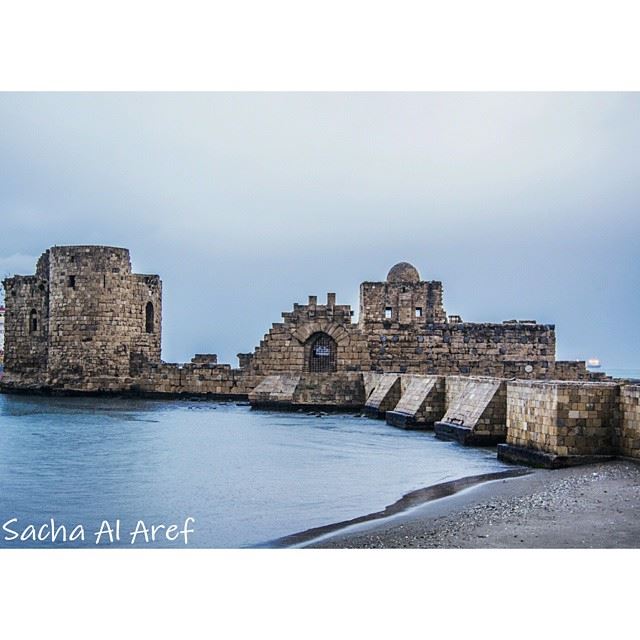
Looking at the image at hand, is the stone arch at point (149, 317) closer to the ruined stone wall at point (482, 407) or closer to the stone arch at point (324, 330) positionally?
→ the stone arch at point (324, 330)

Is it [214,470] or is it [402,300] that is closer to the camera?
[214,470]

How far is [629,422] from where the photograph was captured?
8781 mm

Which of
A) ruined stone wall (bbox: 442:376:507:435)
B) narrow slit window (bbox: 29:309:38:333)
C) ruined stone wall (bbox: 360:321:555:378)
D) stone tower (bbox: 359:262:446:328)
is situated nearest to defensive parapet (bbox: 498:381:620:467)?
ruined stone wall (bbox: 442:376:507:435)

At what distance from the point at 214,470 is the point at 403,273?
2009 cm

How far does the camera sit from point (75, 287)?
23.8m

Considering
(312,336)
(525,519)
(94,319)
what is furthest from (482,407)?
(94,319)

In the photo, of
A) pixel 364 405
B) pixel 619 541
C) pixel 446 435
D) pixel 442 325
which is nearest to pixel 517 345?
pixel 442 325

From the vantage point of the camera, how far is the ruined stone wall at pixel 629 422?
862 centimetres

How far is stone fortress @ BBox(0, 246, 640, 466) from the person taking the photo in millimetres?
19531

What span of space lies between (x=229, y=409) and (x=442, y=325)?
19.7ft

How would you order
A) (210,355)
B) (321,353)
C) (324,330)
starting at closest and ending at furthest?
(324,330), (321,353), (210,355)

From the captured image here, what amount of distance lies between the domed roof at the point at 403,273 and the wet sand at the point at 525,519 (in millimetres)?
21319

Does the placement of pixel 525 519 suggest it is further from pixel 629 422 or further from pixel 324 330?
pixel 324 330
